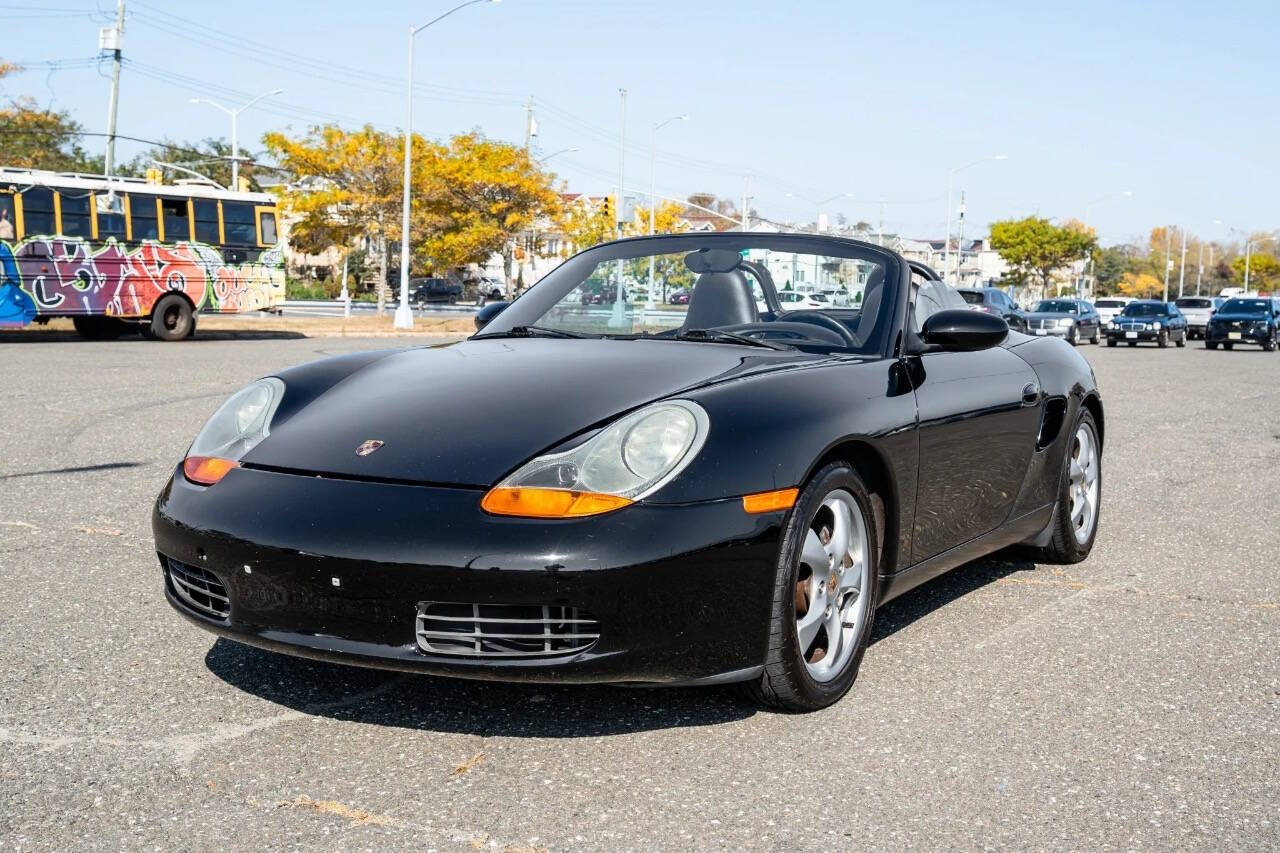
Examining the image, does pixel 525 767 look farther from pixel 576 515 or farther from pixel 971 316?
pixel 971 316

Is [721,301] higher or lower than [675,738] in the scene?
higher

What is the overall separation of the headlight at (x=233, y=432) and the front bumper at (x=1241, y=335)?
1472 inches

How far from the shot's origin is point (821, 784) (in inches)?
122

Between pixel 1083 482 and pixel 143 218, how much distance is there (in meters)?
20.3

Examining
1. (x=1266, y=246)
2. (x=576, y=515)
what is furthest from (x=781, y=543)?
(x=1266, y=246)

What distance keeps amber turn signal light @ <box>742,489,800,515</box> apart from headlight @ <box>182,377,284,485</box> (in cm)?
137

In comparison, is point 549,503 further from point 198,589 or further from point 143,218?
point 143,218

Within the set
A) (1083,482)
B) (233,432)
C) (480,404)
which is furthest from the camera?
(1083,482)

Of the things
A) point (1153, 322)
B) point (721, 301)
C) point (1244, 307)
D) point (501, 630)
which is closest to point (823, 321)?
point (721, 301)

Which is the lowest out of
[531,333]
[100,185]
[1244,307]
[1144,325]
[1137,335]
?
[1137,335]

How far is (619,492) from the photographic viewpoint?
320 centimetres

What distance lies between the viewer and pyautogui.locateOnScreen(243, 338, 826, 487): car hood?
3.38 metres

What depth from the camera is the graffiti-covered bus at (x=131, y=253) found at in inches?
845

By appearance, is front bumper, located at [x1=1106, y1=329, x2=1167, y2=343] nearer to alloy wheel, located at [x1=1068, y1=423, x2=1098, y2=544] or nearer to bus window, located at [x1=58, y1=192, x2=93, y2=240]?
bus window, located at [x1=58, y1=192, x2=93, y2=240]
